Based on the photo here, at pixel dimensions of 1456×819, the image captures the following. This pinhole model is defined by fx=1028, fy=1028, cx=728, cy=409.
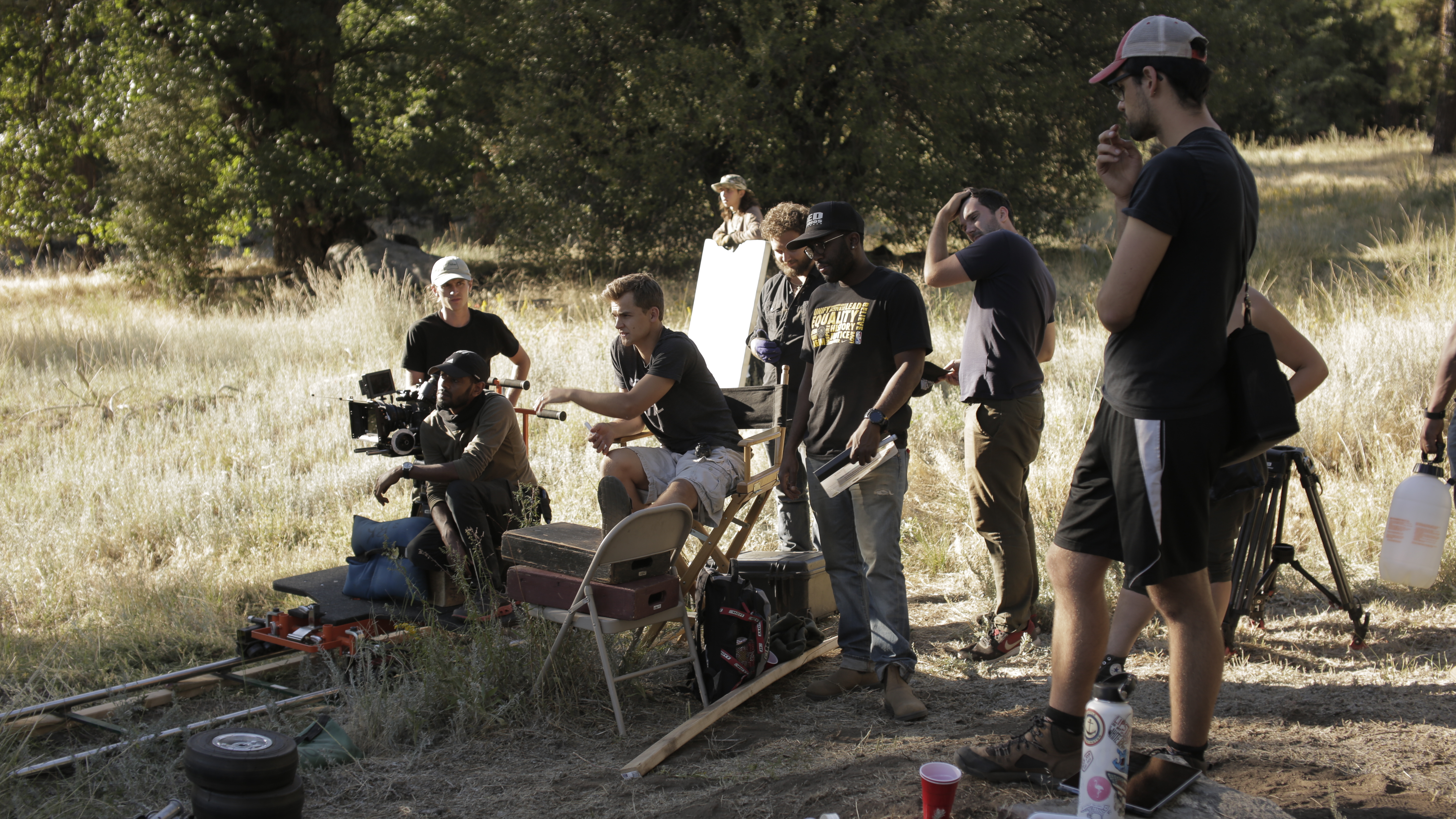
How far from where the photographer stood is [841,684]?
425cm

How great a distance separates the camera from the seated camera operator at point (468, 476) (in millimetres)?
4988

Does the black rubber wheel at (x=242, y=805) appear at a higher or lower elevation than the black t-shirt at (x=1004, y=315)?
lower

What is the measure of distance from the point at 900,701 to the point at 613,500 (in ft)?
4.92

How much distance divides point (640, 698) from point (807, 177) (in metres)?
11.7

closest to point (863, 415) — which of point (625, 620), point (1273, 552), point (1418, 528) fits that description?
point (625, 620)

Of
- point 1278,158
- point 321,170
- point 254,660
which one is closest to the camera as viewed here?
point 254,660

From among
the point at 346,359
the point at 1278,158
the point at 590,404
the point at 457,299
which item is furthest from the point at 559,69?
the point at 1278,158

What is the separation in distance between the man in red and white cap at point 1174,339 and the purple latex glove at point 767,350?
112 inches

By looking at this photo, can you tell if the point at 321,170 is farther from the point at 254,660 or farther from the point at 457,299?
the point at 254,660

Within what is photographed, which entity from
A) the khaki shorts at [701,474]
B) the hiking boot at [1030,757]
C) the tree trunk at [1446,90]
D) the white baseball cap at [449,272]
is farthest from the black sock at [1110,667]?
the tree trunk at [1446,90]

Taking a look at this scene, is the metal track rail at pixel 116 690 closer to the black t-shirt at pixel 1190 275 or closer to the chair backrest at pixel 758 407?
the chair backrest at pixel 758 407

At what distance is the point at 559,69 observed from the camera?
51.8ft

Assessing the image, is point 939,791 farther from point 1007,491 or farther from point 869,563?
point 1007,491

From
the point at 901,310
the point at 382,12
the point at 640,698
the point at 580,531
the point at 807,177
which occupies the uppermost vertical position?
Answer: the point at 382,12
